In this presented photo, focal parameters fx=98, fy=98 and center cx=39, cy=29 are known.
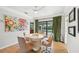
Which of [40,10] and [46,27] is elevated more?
[40,10]

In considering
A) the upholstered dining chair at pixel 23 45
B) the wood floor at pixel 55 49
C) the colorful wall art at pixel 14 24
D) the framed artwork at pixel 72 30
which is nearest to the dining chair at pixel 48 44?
the wood floor at pixel 55 49

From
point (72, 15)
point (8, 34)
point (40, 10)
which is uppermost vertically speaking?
point (40, 10)

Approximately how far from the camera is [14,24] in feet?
6.35

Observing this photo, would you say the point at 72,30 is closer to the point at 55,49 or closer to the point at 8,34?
the point at 55,49

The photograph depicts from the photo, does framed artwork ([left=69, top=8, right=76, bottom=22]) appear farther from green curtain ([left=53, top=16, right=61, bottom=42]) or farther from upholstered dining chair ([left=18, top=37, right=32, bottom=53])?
upholstered dining chair ([left=18, top=37, right=32, bottom=53])

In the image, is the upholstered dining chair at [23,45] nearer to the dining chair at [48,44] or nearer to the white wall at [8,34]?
the white wall at [8,34]

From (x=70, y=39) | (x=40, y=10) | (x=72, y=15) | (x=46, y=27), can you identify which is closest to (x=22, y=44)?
(x=46, y=27)

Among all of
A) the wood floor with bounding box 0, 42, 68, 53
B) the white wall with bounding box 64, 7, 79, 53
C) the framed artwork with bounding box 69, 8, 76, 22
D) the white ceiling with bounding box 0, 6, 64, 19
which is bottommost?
the wood floor with bounding box 0, 42, 68, 53

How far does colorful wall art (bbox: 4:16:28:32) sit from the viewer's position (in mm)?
1894

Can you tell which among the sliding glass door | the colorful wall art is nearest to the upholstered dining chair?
the colorful wall art

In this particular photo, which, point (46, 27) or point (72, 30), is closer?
point (72, 30)
